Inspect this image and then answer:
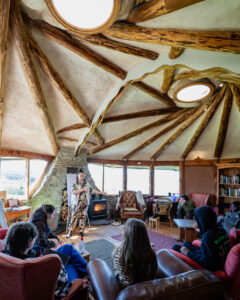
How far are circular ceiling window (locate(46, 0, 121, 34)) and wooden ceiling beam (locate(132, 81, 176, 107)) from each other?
1.63 meters

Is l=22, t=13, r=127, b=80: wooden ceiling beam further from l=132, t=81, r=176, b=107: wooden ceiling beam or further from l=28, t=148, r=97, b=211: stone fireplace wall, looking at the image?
l=28, t=148, r=97, b=211: stone fireplace wall

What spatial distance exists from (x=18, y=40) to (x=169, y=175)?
21.6ft

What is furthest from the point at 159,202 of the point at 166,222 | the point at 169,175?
the point at 169,175

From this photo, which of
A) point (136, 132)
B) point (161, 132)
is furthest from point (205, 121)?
point (136, 132)

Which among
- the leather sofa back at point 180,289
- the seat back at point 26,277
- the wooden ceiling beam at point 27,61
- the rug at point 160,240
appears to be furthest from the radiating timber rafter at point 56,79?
the rug at point 160,240

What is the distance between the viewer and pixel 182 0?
5.15 ft

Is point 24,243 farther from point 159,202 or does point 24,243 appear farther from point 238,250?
point 159,202

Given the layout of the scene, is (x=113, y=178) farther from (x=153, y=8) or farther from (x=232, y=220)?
(x=153, y=8)

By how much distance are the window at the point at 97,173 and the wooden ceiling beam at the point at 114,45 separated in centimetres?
517

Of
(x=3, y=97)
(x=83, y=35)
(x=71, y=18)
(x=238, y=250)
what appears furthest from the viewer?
(x=3, y=97)

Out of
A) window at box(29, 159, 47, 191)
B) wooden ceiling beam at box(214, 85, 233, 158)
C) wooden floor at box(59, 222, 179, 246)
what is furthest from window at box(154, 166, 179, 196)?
window at box(29, 159, 47, 191)

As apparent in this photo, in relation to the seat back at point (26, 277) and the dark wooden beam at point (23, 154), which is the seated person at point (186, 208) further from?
the seat back at point (26, 277)

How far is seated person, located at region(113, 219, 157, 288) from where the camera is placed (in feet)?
5.14

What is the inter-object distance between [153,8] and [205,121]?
4.43m
